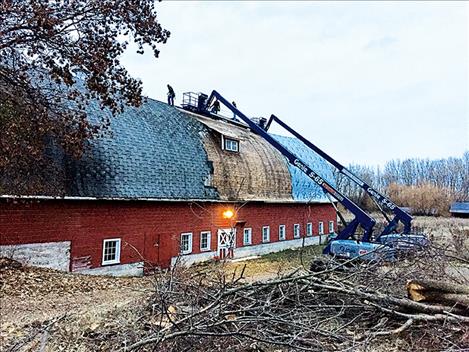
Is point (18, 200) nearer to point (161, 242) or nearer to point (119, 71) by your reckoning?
point (119, 71)

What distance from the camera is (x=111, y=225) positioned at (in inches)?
596

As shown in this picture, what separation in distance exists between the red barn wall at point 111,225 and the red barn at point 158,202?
34 millimetres

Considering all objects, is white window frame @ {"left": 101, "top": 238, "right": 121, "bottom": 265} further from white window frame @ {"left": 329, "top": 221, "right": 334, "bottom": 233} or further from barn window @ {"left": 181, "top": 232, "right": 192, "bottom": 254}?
white window frame @ {"left": 329, "top": 221, "right": 334, "bottom": 233}

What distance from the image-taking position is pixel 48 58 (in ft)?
33.0

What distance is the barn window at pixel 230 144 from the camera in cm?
2211

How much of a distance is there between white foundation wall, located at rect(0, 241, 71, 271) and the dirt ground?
600 mm

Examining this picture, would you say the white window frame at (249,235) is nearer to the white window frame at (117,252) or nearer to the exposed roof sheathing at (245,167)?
the exposed roof sheathing at (245,167)

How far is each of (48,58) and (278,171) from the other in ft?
58.0

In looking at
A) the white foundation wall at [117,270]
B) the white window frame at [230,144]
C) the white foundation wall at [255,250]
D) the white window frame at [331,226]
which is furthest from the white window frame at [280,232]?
the white foundation wall at [117,270]

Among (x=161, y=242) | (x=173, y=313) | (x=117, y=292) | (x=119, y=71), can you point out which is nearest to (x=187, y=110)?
(x=161, y=242)

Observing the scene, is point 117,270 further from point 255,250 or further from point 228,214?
point 255,250

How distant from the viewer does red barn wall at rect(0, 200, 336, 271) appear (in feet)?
41.6

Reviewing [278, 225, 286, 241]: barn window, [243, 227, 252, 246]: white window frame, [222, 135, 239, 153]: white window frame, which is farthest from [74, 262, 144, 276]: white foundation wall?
[278, 225, 286, 241]: barn window

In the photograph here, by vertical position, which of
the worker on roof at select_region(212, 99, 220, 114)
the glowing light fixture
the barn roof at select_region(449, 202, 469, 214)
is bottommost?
the glowing light fixture
